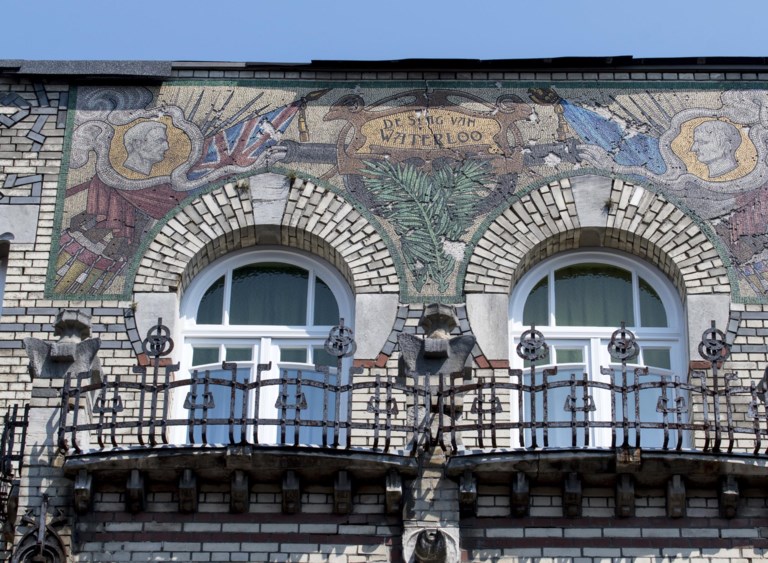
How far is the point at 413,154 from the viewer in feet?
A: 65.9

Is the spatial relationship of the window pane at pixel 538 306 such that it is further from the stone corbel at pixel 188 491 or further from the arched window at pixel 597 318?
the stone corbel at pixel 188 491

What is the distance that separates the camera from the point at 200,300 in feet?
64.6

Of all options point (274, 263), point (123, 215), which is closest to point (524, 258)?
point (274, 263)

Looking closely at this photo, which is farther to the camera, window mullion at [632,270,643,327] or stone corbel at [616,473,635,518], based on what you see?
window mullion at [632,270,643,327]

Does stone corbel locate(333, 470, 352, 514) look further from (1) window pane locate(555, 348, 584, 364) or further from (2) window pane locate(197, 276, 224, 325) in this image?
(1) window pane locate(555, 348, 584, 364)

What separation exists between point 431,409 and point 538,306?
239 centimetres

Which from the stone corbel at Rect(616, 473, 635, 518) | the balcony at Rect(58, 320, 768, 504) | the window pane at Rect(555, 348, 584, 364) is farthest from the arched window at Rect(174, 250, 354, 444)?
the stone corbel at Rect(616, 473, 635, 518)

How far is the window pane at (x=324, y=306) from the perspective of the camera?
19.6 meters

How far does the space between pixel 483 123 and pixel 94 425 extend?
548cm

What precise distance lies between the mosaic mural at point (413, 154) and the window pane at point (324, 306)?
2.77 feet

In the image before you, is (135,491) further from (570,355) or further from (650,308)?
(650,308)

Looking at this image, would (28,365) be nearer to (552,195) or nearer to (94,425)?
(94,425)

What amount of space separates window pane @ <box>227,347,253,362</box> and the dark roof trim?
3178mm

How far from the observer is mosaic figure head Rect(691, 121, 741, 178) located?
20.0 metres
